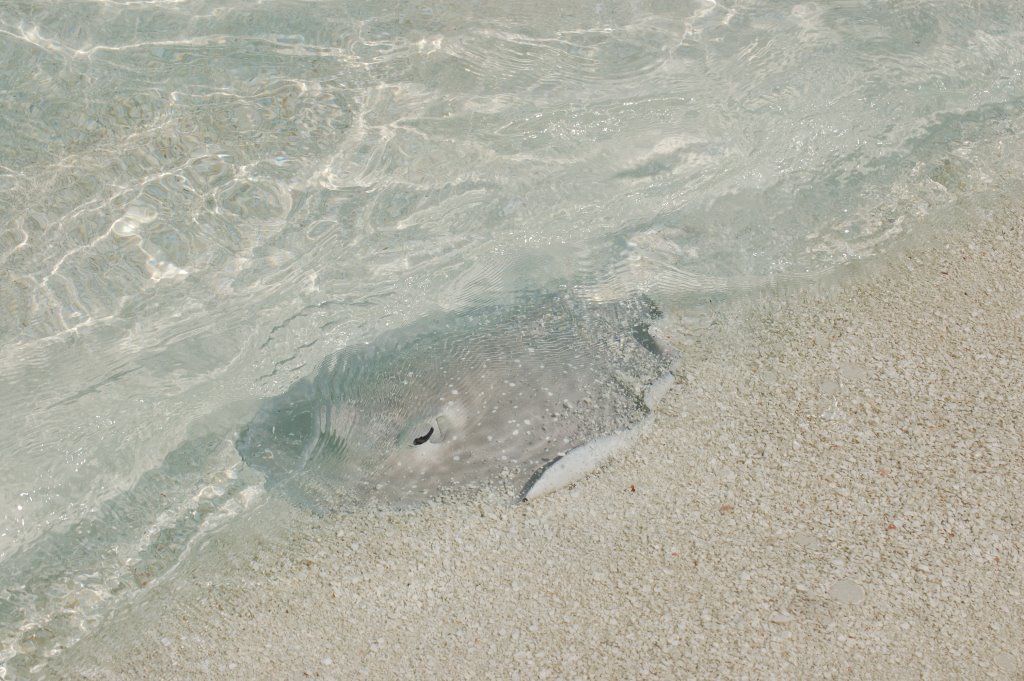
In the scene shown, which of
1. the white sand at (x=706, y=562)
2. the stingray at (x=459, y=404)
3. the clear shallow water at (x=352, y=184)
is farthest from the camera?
the clear shallow water at (x=352, y=184)

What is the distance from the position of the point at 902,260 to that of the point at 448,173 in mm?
2513

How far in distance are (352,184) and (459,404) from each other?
1.88 metres

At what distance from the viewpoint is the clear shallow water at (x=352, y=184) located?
3.97 m

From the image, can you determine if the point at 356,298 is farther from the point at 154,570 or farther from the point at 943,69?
the point at 943,69

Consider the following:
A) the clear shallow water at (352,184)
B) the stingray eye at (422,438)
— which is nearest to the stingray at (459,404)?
the stingray eye at (422,438)

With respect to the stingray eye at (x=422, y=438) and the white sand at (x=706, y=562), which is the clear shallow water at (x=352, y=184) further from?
the stingray eye at (x=422, y=438)

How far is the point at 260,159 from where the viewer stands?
5.10 metres

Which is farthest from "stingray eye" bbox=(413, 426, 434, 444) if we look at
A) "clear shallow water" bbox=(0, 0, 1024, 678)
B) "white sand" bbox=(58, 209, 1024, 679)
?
"clear shallow water" bbox=(0, 0, 1024, 678)

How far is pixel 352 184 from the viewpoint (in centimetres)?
507

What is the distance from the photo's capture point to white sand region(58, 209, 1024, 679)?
2.92 m

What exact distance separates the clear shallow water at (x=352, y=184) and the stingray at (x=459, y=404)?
140 mm

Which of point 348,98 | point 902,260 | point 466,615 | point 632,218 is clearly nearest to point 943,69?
point 902,260

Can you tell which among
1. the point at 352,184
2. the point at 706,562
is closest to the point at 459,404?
the point at 706,562

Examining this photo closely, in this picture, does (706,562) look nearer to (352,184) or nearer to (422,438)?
(422,438)
